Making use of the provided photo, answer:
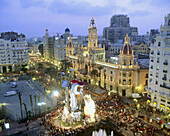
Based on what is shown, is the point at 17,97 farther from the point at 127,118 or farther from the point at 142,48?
the point at 142,48

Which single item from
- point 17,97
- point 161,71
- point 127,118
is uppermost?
point 161,71

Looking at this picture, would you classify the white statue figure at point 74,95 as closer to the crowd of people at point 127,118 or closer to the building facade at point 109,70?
the crowd of people at point 127,118

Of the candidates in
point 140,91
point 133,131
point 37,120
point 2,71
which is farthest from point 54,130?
point 2,71

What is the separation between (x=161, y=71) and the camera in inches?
1796

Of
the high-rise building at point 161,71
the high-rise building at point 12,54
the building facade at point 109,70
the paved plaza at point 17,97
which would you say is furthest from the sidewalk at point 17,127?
the high-rise building at point 12,54

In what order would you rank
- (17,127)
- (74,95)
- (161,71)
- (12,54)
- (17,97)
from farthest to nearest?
1. (12,54)
2. (17,97)
3. (161,71)
4. (74,95)
5. (17,127)

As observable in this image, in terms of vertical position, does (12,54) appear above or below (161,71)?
above

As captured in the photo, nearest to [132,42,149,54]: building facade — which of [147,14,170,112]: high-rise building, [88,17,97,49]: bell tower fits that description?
[88,17,97,49]: bell tower

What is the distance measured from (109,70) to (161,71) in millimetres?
23560

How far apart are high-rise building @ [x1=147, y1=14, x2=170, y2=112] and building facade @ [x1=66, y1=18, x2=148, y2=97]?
33.8 ft

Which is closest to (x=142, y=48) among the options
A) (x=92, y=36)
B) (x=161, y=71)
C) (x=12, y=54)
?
(x=92, y=36)

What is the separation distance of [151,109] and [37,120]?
34.4m

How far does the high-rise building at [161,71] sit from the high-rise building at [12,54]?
90.7 meters

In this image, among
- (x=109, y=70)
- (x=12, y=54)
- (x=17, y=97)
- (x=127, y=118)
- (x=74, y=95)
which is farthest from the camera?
(x=12, y=54)
